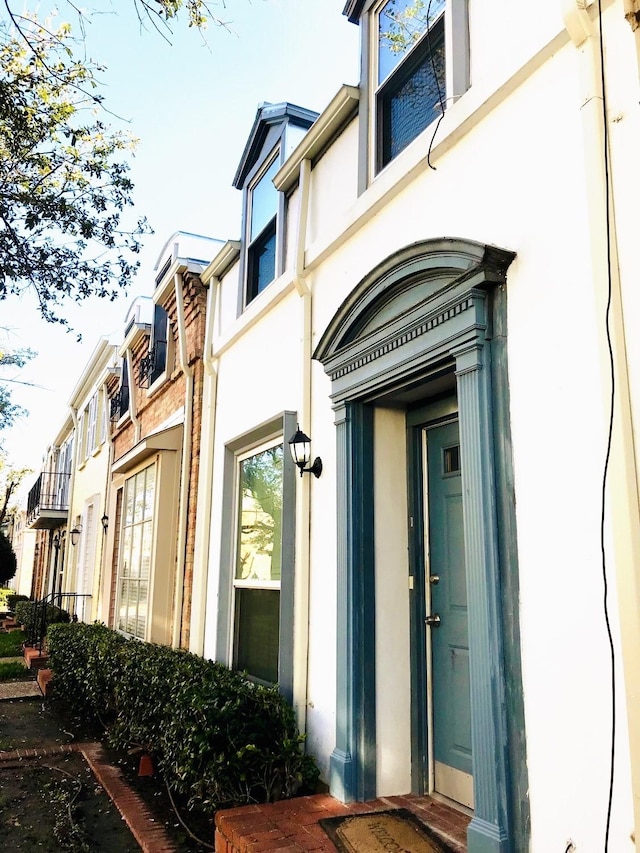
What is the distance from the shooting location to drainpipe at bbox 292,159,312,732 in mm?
4758

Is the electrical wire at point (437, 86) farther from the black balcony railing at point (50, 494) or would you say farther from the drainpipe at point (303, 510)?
the black balcony railing at point (50, 494)

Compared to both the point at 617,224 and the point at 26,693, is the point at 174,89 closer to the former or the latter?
the point at 617,224

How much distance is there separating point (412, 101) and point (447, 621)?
3.31 meters

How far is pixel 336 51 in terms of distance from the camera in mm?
5125

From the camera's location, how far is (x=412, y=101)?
4.34 meters

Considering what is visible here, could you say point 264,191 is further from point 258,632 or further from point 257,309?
point 258,632

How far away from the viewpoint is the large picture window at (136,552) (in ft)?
27.3

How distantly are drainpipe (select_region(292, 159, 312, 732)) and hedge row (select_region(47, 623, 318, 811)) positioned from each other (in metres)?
0.20

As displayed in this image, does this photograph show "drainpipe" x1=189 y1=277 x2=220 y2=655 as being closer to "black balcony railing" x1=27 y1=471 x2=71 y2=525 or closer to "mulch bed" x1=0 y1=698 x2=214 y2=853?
"mulch bed" x1=0 y1=698 x2=214 y2=853

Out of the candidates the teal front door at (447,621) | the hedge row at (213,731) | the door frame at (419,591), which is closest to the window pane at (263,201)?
the door frame at (419,591)

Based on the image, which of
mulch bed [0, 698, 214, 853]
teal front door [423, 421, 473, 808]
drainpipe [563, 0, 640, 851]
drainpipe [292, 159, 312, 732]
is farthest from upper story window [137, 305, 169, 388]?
drainpipe [563, 0, 640, 851]

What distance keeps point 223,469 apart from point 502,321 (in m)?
4.02

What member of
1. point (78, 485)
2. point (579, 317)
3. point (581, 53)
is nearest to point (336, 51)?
point (581, 53)

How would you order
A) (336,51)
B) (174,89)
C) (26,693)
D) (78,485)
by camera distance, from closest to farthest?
(174,89) → (336,51) → (26,693) → (78,485)
